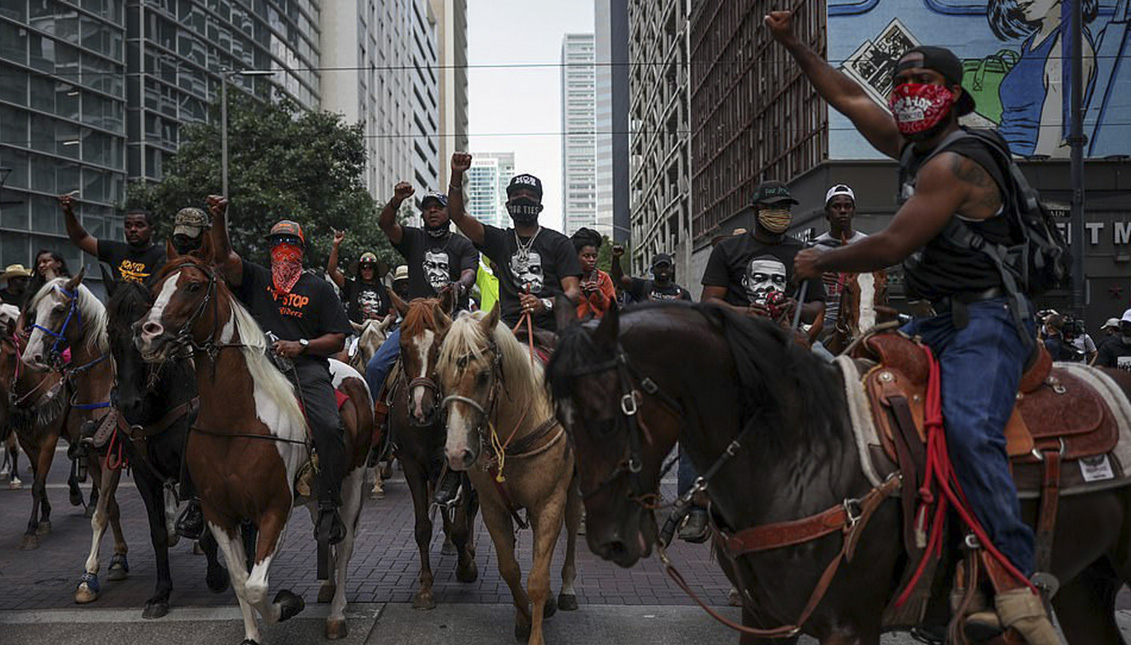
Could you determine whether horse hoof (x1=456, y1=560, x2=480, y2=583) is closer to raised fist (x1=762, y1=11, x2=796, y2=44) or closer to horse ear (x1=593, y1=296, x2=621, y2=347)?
horse ear (x1=593, y1=296, x2=621, y2=347)

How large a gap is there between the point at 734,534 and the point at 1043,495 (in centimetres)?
114

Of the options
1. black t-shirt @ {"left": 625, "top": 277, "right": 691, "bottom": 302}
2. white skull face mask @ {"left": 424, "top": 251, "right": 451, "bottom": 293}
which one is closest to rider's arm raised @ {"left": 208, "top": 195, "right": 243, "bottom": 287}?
white skull face mask @ {"left": 424, "top": 251, "right": 451, "bottom": 293}

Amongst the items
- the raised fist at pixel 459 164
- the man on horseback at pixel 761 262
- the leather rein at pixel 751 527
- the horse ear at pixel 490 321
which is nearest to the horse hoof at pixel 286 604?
the horse ear at pixel 490 321

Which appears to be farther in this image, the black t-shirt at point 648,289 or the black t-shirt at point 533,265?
the black t-shirt at point 648,289

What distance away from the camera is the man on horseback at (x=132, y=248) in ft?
23.3

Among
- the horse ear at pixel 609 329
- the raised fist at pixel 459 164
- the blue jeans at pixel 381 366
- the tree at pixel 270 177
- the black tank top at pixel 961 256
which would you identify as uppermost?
the tree at pixel 270 177

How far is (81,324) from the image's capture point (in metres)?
7.31

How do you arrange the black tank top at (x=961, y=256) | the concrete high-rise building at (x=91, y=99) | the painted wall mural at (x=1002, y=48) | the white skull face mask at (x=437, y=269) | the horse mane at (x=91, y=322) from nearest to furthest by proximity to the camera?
the black tank top at (x=961, y=256) → the horse mane at (x=91, y=322) → the white skull face mask at (x=437, y=269) → the painted wall mural at (x=1002, y=48) → the concrete high-rise building at (x=91, y=99)

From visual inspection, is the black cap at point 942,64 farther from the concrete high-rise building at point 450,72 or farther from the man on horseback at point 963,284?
the concrete high-rise building at point 450,72

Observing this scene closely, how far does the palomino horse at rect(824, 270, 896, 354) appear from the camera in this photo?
240 inches

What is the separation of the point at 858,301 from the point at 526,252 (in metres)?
2.35

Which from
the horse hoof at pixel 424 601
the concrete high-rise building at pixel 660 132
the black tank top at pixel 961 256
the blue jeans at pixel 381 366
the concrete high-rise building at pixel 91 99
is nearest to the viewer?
the black tank top at pixel 961 256

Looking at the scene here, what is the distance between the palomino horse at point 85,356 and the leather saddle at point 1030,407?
5.81 meters

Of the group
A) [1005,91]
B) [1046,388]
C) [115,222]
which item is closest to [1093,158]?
[1005,91]
